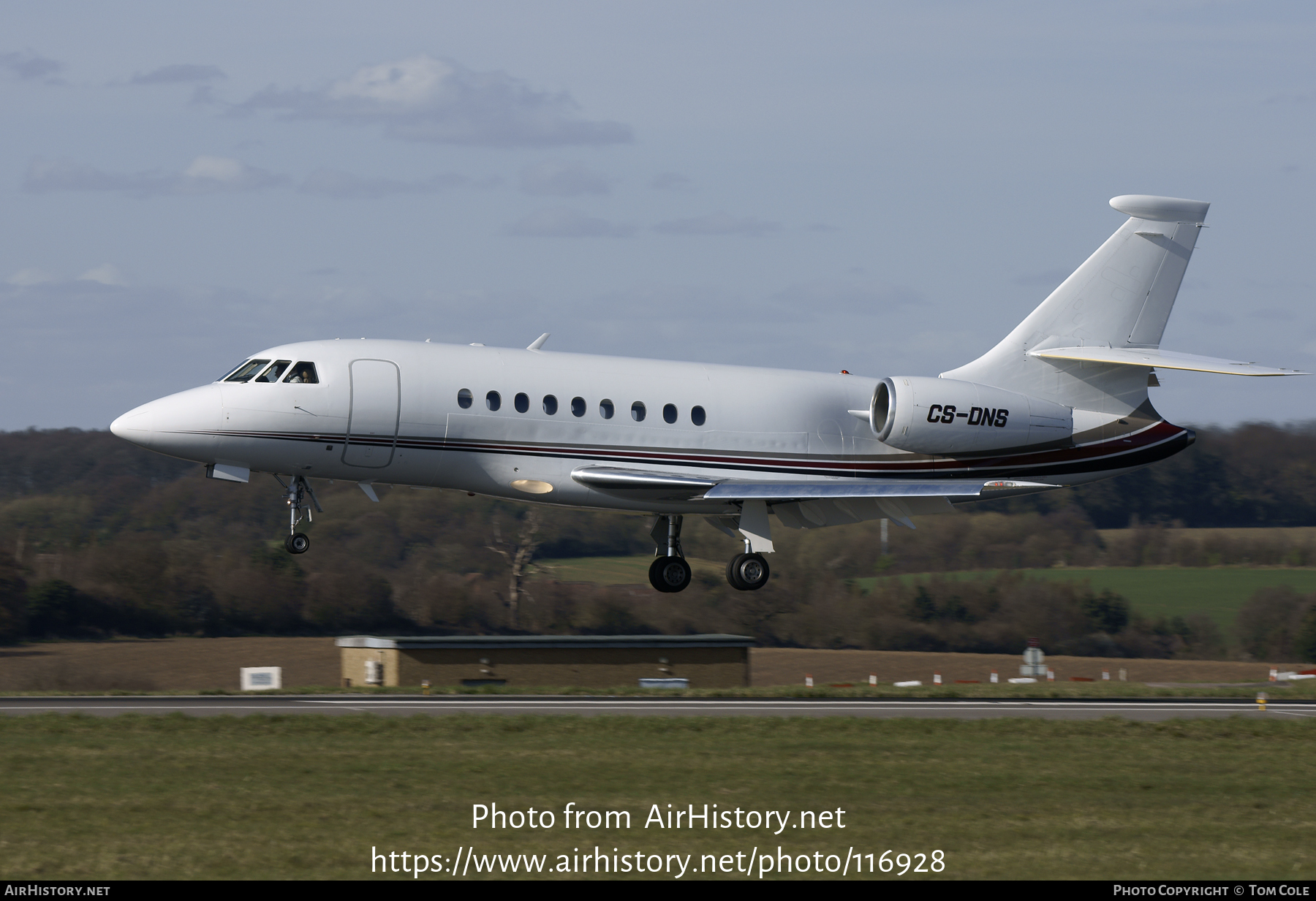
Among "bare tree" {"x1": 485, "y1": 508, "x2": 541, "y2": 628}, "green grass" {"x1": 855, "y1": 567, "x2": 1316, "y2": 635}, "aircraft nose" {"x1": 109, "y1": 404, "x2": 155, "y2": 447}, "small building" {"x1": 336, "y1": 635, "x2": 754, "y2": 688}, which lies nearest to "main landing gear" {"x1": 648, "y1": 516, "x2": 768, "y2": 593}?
"aircraft nose" {"x1": 109, "y1": 404, "x2": 155, "y2": 447}

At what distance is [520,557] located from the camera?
68.8 metres

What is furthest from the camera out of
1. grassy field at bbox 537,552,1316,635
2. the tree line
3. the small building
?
grassy field at bbox 537,552,1316,635

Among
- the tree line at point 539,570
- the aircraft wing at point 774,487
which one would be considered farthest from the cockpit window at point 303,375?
the tree line at point 539,570

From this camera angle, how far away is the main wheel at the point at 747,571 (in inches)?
1163

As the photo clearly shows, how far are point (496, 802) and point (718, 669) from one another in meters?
30.3

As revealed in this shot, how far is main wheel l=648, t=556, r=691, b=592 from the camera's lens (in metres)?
29.5

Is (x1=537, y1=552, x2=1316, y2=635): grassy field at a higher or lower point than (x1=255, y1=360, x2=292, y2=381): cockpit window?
lower

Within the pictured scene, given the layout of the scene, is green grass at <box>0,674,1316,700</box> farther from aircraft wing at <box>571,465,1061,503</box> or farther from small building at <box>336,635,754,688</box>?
small building at <box>336,635,754,688</box>

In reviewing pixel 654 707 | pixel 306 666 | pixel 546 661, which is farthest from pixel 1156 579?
pixel 654 707

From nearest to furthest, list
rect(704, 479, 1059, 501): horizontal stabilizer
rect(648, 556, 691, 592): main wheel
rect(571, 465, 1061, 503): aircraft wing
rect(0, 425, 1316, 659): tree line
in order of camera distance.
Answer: rect(571, 465, 1061, 503): aircraft wing
rect(704, 479, 1059, 501): horizontal stabilizer
rect(648, 556, 691, 592): main wheel
rect(0, 425, 1316, 659): tree line

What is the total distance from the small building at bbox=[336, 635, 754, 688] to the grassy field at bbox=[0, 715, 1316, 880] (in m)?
19.1

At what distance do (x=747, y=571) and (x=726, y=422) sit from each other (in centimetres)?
316

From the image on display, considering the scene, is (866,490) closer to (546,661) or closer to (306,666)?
(546,661)
